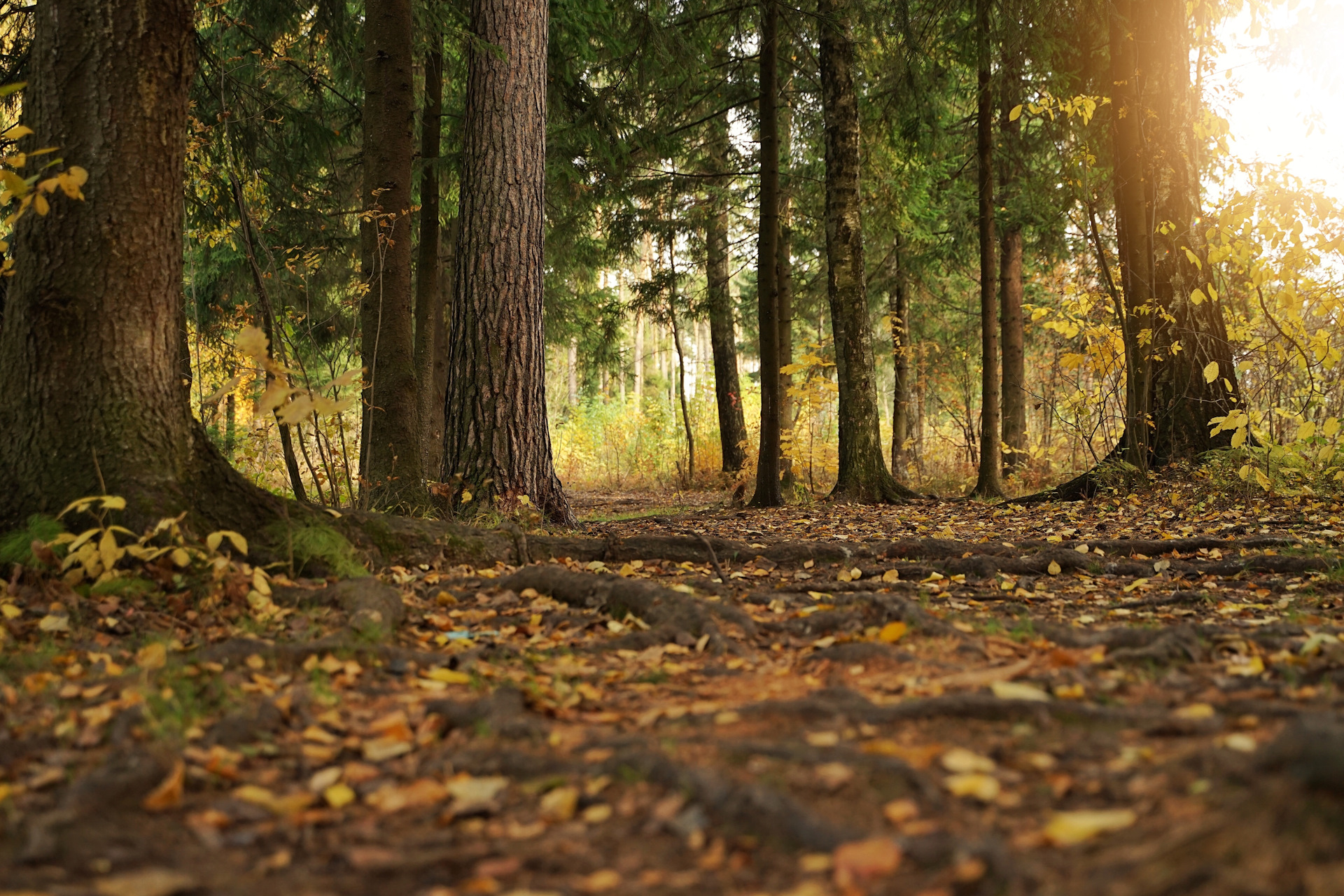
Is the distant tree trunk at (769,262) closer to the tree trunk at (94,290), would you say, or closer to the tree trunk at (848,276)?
the tree trunk at (848,276)

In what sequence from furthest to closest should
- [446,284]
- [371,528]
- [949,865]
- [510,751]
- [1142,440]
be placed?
1. [446,284]
2. [1142,440]
3. [371,528]
4. [510,751]
5. [949,865]

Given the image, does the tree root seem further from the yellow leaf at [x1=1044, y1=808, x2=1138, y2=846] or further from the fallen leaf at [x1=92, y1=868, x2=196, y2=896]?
the fallen leaf at [x1=92, y1=868, x2=196, y2=896]

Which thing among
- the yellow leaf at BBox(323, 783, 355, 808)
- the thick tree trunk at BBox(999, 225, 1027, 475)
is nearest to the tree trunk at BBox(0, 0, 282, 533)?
the yellow leaf at BBox(323, 783, 355, 808)

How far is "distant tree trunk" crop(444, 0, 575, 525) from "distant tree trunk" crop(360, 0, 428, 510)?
2.06ft

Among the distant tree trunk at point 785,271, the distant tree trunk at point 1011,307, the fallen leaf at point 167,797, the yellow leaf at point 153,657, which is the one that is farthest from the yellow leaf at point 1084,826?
the distant tree trunk at point 1011,307

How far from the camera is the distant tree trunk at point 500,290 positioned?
6.32 meters

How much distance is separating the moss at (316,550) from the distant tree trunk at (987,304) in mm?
8097

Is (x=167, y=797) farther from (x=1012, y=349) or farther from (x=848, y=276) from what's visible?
(x=1012, y=349)

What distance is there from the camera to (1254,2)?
652 cm

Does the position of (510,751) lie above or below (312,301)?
below

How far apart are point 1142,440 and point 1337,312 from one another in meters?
1.93

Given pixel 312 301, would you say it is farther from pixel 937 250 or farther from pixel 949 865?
pixel 949 865

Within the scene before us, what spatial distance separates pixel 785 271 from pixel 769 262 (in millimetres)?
3674

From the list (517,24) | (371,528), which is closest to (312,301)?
(517,24)
